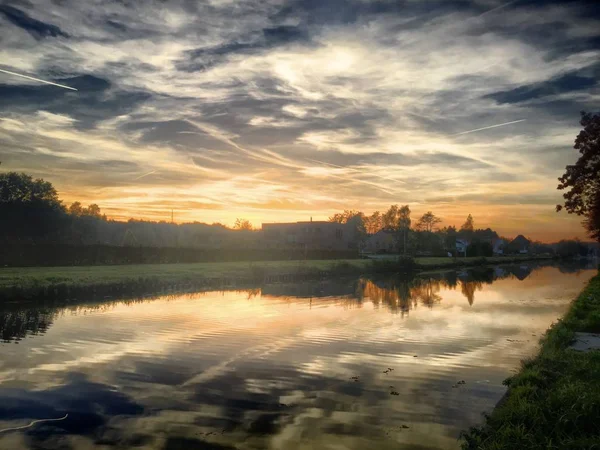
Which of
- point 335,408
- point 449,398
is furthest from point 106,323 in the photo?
point 449,398

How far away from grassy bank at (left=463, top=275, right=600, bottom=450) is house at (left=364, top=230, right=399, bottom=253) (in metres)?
114

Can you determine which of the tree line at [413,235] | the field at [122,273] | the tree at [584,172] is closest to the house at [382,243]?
the tree line at [413,235]

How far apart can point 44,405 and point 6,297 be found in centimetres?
2085

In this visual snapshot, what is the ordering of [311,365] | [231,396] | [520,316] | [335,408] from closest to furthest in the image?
[335,408] < [231,396] < [311,365] < [520,316]

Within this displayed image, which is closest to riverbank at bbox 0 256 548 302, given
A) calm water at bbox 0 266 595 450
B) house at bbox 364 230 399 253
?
calm water at bbox 0 266 595 450

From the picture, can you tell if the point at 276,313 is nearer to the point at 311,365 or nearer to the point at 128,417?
the point at 311,365

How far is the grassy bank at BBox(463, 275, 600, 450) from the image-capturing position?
25.1 feet

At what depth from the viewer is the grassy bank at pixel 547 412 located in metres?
7.66

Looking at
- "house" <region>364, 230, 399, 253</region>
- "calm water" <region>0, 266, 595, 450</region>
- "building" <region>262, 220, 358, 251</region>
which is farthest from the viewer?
"house" <region>364, 230, 399, 253</region>

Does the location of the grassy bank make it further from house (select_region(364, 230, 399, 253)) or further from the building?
house (select_region(364, 230, 399, 253))

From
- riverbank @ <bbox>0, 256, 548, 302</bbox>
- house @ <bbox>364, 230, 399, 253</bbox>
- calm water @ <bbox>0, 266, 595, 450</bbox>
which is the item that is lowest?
calm water @ <bbox>0, 266, 595, 450</bbox>

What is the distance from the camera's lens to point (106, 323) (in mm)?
21531

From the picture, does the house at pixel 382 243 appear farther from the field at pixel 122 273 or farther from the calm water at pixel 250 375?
the calm water at pixel 250 375

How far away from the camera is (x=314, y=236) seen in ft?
368
